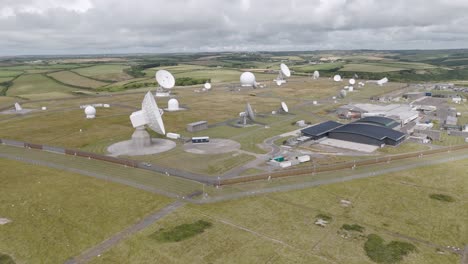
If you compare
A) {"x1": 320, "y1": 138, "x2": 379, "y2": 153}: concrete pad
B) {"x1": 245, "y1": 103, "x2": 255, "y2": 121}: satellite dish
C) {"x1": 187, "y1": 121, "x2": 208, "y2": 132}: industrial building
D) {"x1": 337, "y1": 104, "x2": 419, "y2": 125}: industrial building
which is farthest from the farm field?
{"x1": 337, "y1": 104, "x2": 419, "y2": 125}: industrial building

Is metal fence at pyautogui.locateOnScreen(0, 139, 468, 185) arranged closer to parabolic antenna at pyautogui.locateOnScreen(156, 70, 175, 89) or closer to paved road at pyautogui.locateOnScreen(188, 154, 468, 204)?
paved road at pyautogui.locateOnScreen(188, 154, 468, 204)

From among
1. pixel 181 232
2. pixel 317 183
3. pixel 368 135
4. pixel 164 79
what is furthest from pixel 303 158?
pixel 164 79

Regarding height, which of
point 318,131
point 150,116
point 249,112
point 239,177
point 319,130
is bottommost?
point 239,177

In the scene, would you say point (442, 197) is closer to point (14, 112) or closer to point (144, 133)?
point (144, 133)

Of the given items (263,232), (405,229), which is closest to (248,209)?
(263,232)

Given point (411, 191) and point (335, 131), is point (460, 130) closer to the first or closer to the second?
point (335, 131)

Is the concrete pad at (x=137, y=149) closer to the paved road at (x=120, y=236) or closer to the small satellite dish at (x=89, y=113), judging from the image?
the paved road at (x=120, y=236)

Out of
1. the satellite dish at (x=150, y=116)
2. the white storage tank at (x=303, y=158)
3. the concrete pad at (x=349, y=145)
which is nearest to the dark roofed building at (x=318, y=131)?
the concrete pad at (x=349, y=145)
